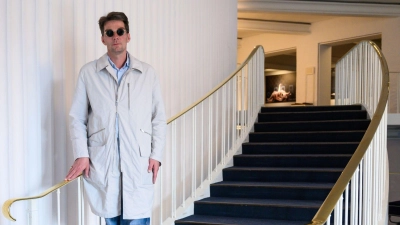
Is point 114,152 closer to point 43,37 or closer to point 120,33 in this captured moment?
point 120,33

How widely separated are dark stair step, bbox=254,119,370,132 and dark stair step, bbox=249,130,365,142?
302mm

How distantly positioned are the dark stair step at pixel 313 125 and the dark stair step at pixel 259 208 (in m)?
1.94

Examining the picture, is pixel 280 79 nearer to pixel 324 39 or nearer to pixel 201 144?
pixel 324 39

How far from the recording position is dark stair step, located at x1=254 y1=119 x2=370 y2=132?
6.79 metres

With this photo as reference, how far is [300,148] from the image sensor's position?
6406mm

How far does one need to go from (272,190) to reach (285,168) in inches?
23.0

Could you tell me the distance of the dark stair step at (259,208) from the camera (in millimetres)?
4855

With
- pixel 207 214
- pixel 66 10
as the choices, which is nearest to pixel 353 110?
pixel 207 214

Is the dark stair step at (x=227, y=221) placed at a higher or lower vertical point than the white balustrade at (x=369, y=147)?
lower

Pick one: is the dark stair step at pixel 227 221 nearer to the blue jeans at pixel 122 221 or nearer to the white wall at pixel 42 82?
the white wall at pixel 42 82

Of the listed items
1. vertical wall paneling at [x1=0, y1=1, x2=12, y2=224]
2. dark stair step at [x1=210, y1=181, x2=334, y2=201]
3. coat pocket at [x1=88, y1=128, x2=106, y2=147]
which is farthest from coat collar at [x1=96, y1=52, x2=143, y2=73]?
dark stair step at [x1=210, y1=181, x2=334, y2=201]

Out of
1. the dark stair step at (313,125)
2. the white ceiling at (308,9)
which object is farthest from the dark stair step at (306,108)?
the white ceiling at (308,9)

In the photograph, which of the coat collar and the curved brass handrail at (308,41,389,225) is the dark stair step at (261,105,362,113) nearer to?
the curved brass handrail at (308,41,389,225)

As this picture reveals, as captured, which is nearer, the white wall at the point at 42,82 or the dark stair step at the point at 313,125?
the white wall at the point at 42,82
